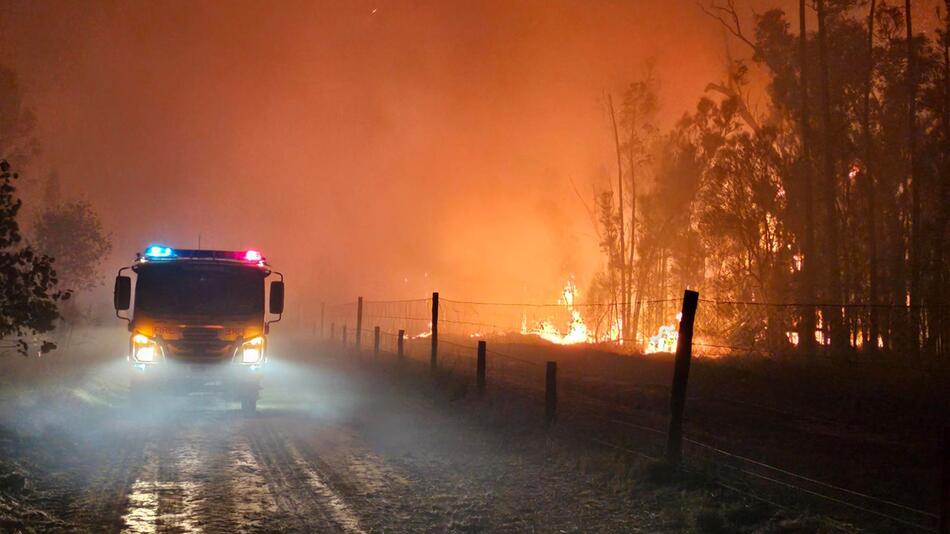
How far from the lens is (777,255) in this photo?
35.0 meters

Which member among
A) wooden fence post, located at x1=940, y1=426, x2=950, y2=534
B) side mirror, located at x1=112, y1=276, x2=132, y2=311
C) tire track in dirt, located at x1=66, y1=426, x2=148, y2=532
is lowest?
tire track in dirt, located at x1=66, y1=426, x2=148, y2=532

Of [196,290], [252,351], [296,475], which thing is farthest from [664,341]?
[296,475]

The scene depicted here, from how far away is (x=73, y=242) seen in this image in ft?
130

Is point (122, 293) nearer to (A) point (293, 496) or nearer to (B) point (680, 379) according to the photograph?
(A) point (293, 496)

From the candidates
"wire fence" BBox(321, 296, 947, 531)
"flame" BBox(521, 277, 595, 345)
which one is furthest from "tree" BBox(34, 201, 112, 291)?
"flame" BBox(521, 277, 595, 345)

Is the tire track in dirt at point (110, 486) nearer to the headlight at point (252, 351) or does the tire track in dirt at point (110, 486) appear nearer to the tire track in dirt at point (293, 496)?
the tire track in dirt at point (293, 496)

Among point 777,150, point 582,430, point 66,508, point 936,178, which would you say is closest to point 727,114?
point 777,150

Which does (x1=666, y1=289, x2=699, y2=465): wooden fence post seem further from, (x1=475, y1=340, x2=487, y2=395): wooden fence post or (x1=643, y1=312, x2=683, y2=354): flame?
(x1=643, y1=312, x2=683, y2=354): flame

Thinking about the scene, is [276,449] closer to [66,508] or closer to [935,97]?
[66,508]

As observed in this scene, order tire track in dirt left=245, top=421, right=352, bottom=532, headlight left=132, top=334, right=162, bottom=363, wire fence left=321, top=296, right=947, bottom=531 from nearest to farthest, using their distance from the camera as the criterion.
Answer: tire track in dirt left=245, top=421, right=352, bottom=532 < wire fence left=321, top=296, right=947, bottom=531 < headlight left=132, top=334, right=162, bottom=363

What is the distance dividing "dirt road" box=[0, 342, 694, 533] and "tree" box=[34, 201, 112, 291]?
86.2 feet

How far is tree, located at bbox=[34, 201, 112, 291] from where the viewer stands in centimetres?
3934

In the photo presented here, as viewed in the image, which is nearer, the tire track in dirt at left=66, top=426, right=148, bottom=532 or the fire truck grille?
the tire track in dirt at left=66, top=426, right=148, bottom=532

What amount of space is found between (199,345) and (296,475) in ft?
19.9
